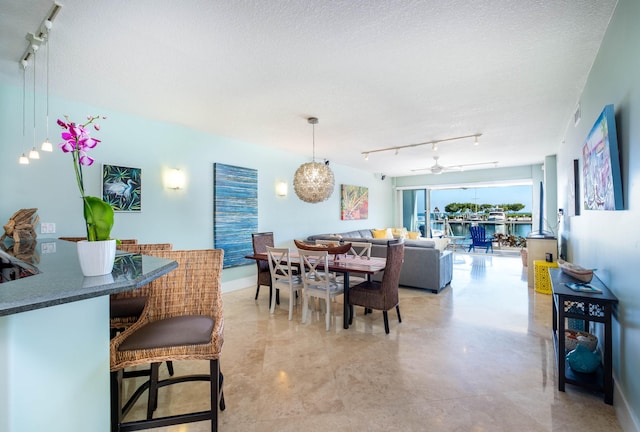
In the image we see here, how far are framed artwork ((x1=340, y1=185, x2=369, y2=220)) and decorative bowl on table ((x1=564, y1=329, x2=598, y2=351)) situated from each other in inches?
218

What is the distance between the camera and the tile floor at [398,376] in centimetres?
178

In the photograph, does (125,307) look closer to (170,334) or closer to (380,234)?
(170,334)

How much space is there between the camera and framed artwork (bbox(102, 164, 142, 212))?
11.4 feet

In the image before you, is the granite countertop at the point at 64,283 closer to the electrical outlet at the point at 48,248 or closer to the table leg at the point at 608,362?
the electrical outlet at the point at 48,248

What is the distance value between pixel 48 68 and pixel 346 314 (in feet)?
11.9

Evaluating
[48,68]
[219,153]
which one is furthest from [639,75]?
[219,153]

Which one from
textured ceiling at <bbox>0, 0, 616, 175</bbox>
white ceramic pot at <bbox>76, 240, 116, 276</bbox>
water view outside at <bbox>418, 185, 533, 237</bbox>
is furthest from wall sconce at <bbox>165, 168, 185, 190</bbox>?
water view outside at <bbox>418, 185, 533, 237</bbox>

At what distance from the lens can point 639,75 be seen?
1.49 meters

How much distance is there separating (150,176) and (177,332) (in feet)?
9.90

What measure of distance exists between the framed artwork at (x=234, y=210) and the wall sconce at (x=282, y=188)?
57cm

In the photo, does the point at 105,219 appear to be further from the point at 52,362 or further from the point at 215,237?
the point at 215,237

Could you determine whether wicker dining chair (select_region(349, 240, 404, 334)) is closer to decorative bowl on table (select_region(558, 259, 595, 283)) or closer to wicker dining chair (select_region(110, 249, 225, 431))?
decorative bowl on table (select_region(558, 259, 595, 283))

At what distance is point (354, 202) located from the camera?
26.5ft

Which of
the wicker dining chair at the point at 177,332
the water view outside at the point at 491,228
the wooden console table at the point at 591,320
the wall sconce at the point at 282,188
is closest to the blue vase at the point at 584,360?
the wooden console table at the point at 591,320
